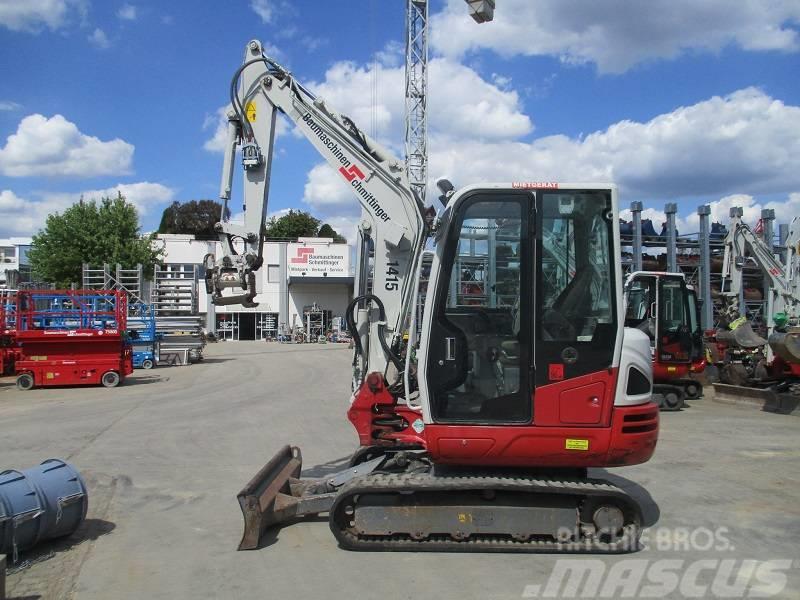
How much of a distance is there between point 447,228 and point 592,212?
4.00 ft

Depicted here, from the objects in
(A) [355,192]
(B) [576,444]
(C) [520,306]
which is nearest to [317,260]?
(A) [355,192]

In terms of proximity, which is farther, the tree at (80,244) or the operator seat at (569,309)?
the tree at (80,244)

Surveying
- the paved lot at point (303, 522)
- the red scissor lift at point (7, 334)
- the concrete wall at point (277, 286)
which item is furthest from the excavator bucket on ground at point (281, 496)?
the concrete wall at point (277, 286)

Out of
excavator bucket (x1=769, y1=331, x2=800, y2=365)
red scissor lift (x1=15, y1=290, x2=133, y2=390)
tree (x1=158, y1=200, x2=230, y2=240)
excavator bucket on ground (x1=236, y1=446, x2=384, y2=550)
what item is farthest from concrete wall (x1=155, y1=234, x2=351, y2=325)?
excavator bucket on ground (x1=236, y1=446, x2=384, y2=550)

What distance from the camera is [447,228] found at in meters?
5.47

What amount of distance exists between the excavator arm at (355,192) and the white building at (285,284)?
147ft

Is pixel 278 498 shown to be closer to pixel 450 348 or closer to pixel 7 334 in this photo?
pixel 450 348

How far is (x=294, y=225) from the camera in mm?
79812

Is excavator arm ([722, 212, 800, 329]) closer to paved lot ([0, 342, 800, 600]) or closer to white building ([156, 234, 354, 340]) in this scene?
paved lot ([0, 342, 800, 600])

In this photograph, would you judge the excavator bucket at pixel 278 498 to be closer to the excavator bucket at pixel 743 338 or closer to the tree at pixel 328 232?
the excavator bucket at pixel 743 338

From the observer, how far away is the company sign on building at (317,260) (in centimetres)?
5278

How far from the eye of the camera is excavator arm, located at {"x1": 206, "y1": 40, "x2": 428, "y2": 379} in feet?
22.5

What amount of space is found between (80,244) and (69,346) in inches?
818

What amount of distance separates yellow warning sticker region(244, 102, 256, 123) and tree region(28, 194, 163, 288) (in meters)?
32.1
